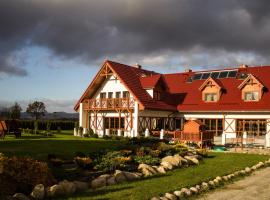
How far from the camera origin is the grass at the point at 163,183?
36.2 ft

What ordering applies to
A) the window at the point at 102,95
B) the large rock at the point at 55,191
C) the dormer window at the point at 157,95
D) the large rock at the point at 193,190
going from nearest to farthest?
the large rock at the point at 55,191
the large rock at the point at 193,190
the dormer window at the point at 157,95
the window at the point at 102,95

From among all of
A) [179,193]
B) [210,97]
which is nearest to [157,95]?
[210,97]

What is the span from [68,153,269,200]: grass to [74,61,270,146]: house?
1722 cm

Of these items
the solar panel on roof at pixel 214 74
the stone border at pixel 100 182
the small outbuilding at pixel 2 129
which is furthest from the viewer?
the solar panel on roof at pixel 214 74

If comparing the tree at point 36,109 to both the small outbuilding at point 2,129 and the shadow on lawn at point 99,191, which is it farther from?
the shadow on lawn at point 99,191

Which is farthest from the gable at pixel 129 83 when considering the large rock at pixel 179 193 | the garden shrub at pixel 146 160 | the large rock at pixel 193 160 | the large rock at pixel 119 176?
the large rock at pixel 179 193

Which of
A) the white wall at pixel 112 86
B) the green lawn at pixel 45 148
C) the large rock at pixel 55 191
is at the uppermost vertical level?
the white wall at pixel 112 86

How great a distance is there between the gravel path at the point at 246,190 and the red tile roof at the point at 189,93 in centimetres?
2064

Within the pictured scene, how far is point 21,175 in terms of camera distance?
438 inches

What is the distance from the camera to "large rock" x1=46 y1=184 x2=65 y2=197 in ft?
35.1

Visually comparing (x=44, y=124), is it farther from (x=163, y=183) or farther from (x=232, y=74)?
(x=163, y=183)

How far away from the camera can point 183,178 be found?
1415 cm

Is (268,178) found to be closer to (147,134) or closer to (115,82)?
(147,134)

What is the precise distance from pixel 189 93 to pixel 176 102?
187 cm
